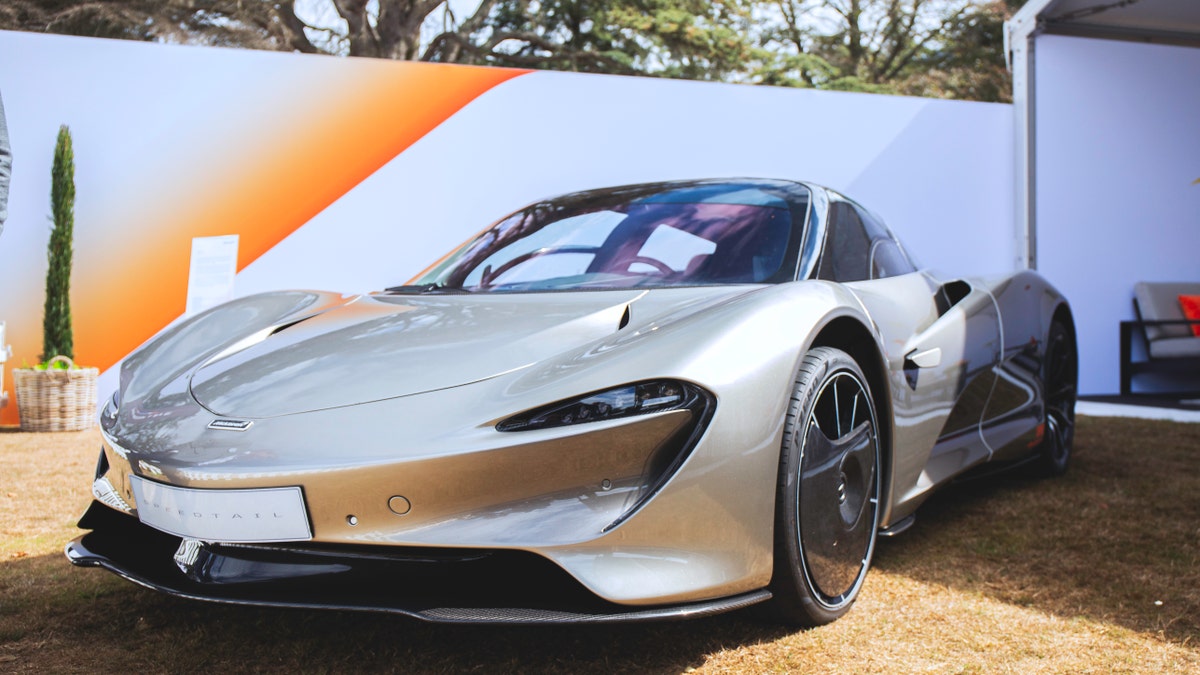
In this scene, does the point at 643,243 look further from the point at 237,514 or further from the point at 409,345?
the point at 237,514

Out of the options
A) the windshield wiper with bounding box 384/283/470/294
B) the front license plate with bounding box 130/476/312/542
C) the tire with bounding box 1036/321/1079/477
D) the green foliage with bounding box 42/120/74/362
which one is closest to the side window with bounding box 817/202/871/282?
the windshield wiper with bounding box 384/283/470/294

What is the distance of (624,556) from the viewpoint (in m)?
1.63

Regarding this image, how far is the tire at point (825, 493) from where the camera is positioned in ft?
6.18

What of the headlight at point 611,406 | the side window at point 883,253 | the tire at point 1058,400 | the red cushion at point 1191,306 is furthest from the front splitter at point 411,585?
the red cushion at point 1191,306

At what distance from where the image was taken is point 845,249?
265 centimetres

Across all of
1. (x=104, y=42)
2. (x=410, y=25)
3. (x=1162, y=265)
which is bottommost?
(x=1162, y=265)

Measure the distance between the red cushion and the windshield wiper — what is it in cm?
704

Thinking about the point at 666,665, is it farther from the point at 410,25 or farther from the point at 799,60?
the point at 799,60

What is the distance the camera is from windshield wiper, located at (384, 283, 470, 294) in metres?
2.63

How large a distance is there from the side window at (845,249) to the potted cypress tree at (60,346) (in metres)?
4.72

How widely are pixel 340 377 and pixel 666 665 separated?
834mm

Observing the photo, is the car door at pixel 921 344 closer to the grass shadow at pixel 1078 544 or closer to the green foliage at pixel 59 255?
the grass shadow at pixel 1078 544

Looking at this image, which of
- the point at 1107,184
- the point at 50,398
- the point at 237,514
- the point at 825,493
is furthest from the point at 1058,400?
the point at 50,398

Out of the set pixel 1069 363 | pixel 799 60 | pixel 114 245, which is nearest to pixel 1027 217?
pixel 1069 363
